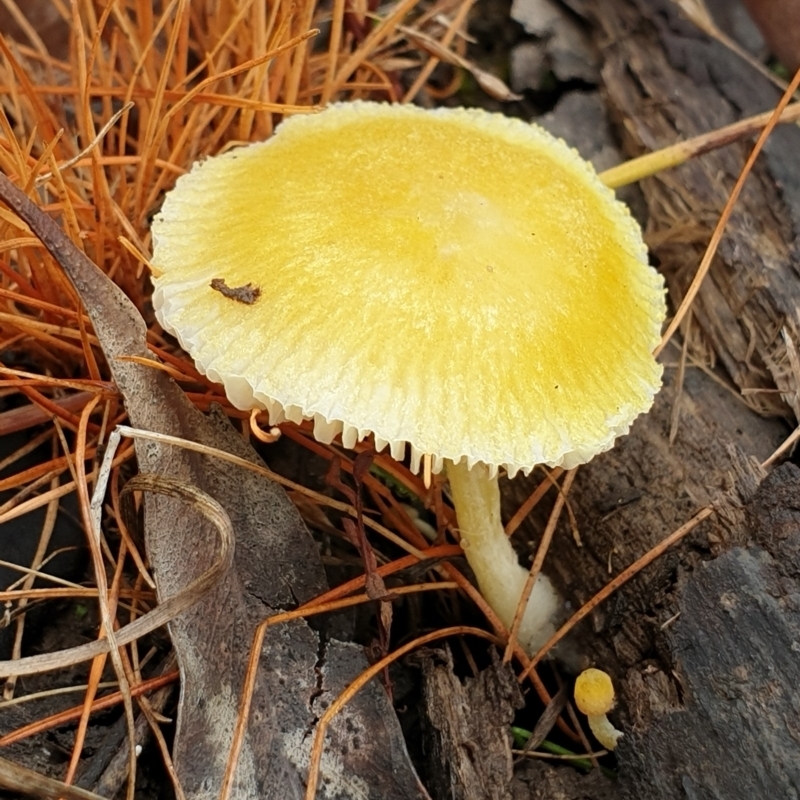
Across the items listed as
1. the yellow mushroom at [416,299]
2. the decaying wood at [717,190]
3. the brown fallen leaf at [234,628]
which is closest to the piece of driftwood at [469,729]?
the brown fallen leaf at [234,628]

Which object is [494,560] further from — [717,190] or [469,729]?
[717,190]

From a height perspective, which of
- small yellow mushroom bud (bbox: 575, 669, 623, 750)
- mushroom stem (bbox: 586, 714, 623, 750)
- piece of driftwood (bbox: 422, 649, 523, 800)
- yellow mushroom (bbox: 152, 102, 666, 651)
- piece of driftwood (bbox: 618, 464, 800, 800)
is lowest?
piece of driftwood (bbox: 422, 649, 523, 800)

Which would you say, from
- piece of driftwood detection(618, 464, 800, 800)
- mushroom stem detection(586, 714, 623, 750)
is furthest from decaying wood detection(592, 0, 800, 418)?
mushroom stem detection(586, 714, 623, 750)

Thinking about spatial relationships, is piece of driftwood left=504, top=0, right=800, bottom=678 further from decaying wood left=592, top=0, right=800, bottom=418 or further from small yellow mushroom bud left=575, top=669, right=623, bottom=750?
small yellow mushroom bud left=575, top=669, right=623, bottom=750

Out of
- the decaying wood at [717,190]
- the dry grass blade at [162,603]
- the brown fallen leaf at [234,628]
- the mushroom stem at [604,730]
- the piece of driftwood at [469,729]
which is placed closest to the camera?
the dry grass blade at [162,603]

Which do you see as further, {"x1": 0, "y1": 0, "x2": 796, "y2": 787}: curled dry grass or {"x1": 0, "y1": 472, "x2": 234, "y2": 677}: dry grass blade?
{"x1": 0, "y1": 0, "x2": 796, "y2": 787}: curled dry grass

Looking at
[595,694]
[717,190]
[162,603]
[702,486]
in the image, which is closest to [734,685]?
[595,694]

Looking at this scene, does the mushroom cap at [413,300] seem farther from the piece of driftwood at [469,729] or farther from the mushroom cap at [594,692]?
the piece of driftwood at [469,729]

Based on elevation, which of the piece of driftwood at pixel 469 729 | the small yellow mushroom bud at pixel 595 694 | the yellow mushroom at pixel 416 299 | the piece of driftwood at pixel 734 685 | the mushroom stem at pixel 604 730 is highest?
the yellow mushroom at pixel 416 299

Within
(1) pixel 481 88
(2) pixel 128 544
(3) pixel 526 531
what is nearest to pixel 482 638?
(3) pixel 526 531
